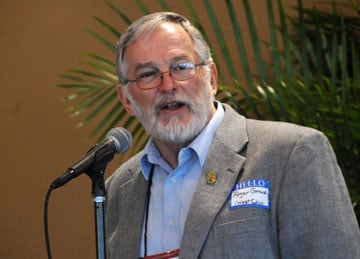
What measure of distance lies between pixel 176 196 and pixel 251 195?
0.88 ft

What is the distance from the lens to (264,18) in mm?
4609

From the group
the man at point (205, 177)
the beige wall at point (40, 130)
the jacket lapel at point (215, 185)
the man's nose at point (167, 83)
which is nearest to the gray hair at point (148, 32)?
the man at point (205, 177)

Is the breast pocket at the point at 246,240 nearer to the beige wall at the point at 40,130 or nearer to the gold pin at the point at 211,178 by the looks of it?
the gold pin at the point at 211,178

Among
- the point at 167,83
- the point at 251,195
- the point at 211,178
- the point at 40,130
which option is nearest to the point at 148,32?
the point at 167,83

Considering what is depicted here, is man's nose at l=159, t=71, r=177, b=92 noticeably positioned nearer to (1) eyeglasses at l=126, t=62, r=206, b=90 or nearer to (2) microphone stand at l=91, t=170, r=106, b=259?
(1) eyeglasses at l=126, t=62, r=206, b=90

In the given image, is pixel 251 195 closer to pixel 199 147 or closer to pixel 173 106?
pixel 199 147

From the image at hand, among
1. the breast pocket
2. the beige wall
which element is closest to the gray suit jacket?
the breast pocket

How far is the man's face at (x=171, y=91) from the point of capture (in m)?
2.24

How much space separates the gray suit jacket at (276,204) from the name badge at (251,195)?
11 mm

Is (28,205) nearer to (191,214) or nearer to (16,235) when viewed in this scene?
(16,235)

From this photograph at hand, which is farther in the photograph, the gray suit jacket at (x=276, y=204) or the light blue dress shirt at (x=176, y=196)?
the light blue dress shirt at (x=176, y=196)

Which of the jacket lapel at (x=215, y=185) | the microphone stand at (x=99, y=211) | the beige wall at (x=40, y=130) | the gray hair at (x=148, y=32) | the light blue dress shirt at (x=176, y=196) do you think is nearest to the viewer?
the microphone stand at (x=99, y=211)

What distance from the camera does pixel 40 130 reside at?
522 cm

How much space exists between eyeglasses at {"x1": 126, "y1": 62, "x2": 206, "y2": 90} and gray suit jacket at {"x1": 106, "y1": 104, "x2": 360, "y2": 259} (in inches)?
8.3
